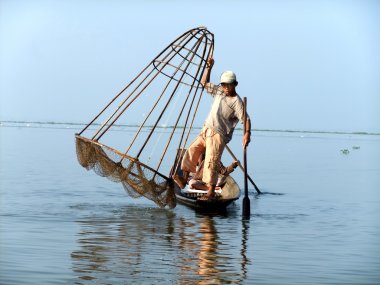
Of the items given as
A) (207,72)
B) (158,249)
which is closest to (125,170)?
(207,72)

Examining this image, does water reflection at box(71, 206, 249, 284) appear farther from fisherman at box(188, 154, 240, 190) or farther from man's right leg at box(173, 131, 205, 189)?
fisherman at box(188, 154, 240, 190)

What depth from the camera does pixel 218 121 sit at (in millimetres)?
Answer: 14094

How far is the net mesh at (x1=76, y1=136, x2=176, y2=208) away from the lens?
13602 millimetres

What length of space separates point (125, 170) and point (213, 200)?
5.67 ft

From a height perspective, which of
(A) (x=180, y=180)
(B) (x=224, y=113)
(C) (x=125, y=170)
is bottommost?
(A) (x=180, y=180)

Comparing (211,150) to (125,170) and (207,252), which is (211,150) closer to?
(125,170)

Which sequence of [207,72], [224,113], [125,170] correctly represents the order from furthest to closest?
1. [207,72]
2. [224,113]
3. [125,170]

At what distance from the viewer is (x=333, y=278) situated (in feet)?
31.0

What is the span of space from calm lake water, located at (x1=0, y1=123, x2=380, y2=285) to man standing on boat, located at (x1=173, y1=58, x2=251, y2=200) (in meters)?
0.83

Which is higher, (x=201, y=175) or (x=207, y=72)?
(x=207, y=72)

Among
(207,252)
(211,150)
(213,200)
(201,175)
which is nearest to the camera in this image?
(207,252)

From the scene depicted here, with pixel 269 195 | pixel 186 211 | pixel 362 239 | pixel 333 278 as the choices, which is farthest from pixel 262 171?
pixel 333 278

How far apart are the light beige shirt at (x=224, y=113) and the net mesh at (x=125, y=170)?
1.14 meters

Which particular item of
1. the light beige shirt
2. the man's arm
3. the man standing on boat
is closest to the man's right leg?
the man standing on boat
